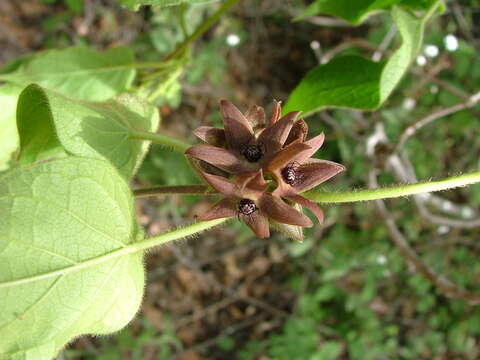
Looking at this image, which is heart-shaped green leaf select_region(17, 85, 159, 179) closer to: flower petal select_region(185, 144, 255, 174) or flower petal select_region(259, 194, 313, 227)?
flower petal select_region(185, 144, 255, 174)

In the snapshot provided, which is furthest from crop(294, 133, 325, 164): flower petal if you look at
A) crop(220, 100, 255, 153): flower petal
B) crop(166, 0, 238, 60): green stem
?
crop(166, 0, 238, 60): green stem

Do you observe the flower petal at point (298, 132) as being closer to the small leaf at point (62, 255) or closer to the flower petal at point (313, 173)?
the flower petal at point (313, 173)

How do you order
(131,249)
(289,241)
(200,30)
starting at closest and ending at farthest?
1. (131,249)
2. (200,30)
3. (289,241)

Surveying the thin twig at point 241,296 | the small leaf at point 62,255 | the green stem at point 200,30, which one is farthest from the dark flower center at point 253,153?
the thin twig at point 241,296

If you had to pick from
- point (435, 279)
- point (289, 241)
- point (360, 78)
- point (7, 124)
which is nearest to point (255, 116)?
point (360, 78)

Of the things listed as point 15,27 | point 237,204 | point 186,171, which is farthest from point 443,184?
point 15,27

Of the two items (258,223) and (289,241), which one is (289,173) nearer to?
(258,223)
